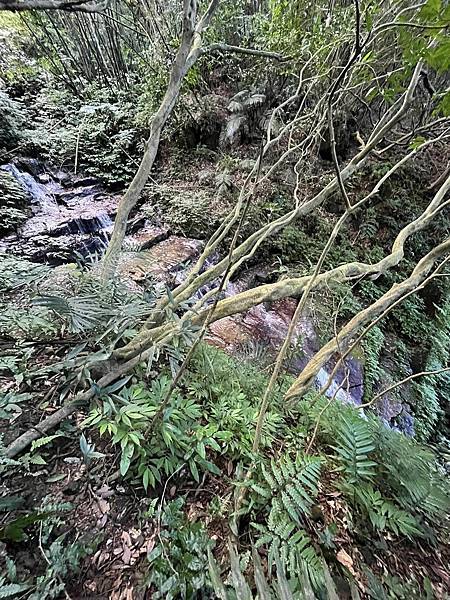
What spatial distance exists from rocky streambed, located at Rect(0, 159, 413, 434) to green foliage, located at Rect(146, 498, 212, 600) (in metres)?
2.40

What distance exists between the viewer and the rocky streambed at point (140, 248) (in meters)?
4.42

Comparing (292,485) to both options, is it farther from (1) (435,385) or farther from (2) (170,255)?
(1) (435,385)

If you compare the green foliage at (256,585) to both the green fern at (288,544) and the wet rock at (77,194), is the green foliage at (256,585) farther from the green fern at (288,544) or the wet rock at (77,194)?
the wet rock at (77,194)

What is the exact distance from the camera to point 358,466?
178 cm

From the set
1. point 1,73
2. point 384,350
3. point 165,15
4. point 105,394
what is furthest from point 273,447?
point 1,73

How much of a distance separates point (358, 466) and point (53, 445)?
1653 millimetres

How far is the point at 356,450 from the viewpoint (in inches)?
72.7

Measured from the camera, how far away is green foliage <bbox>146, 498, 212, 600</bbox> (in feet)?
4.11

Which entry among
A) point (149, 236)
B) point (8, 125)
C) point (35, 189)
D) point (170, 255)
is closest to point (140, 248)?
point (170, 255)

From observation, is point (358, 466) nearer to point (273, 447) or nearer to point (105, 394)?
point (273, 447)

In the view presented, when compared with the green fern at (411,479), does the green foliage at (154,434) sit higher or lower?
lower

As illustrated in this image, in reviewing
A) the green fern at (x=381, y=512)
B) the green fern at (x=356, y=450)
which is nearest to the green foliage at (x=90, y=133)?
the green fern at (x=356, y=450)

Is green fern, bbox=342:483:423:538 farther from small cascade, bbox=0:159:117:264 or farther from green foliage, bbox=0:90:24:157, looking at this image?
green foliage, bbox=0:90:24:157

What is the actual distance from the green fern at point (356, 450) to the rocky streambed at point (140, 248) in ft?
5.61
